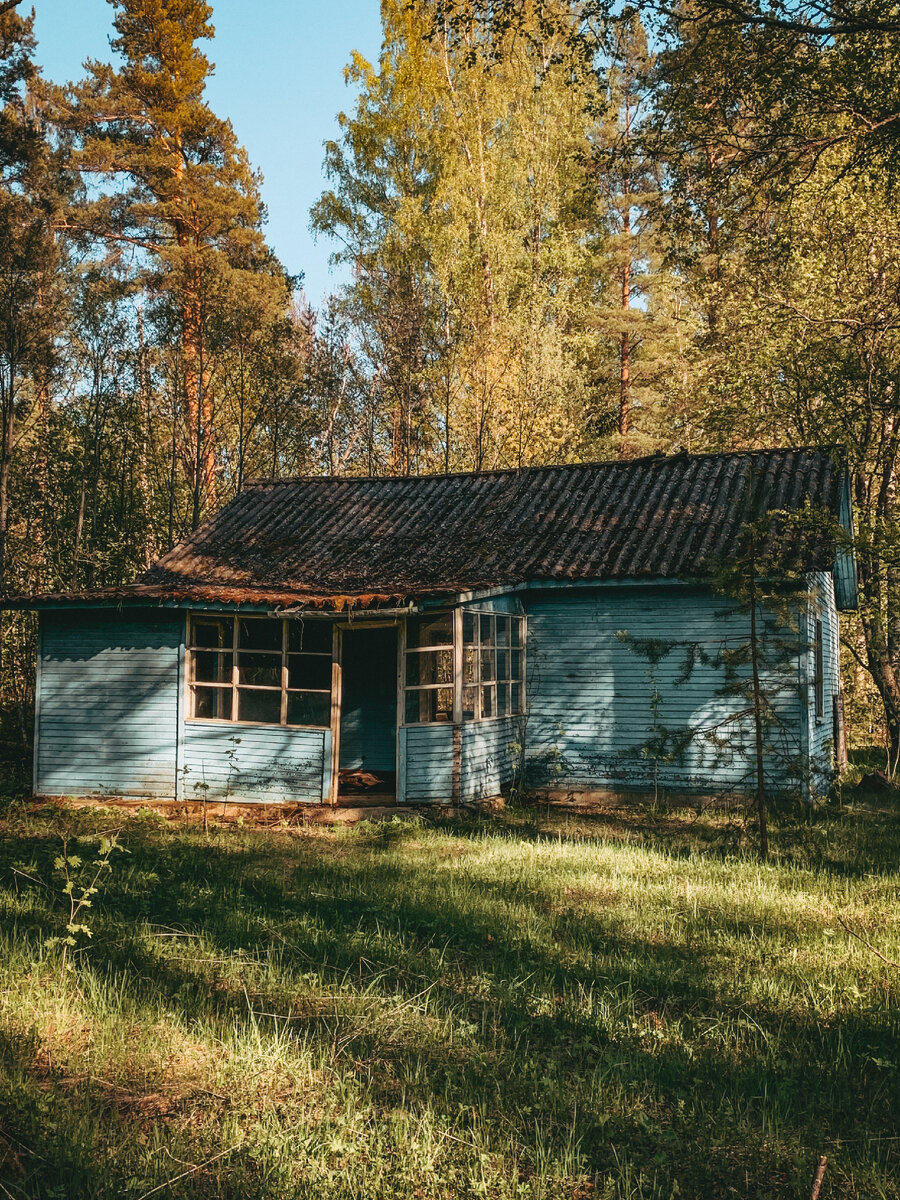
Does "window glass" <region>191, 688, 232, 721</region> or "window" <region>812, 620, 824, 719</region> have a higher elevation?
"window" <region>812, 620, 824, 719</region>

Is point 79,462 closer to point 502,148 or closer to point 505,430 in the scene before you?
point 505,430

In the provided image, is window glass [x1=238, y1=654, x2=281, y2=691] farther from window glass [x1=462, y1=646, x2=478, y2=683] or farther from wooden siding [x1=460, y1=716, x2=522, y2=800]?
wooden siding [x1=460, y1=716, x2=522, y2=800]

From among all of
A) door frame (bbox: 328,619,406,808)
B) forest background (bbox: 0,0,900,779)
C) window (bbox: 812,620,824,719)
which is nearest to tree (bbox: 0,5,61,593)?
forest background (bbox: 0,0,900,779)

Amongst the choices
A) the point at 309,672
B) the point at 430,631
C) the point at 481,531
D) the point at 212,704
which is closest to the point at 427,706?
the point at 430,631

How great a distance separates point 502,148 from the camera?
2839 centimetres

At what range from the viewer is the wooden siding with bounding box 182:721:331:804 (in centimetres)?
1420

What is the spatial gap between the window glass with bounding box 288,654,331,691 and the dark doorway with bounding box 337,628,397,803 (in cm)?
73

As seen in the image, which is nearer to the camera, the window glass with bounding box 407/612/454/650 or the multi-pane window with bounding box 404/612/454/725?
the multi-pane window with bounding box 404/612/454/725

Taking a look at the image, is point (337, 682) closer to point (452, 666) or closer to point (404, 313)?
point (452, 666)

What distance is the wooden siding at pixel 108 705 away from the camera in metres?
14.7

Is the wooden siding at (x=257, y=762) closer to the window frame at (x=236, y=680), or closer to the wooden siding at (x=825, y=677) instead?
the window frame at (x=236, y=680)

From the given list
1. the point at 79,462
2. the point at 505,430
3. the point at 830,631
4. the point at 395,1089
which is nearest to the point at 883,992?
the point at 395,1089

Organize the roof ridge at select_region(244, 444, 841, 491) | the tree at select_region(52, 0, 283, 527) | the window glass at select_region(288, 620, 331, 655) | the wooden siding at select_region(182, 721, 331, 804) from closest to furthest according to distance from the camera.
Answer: the wooden siding at select_region(182, 721, 331, 804) → the window glass at select_region(288, 620, 331, 655) → the roof ridge at select_region(244, 444, 841, 491) → the tree at select_region(52, 0, 283, 527)

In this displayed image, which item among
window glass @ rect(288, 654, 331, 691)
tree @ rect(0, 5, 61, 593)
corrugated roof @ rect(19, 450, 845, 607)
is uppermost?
tree @ rect(0, 5, 61, 593)
